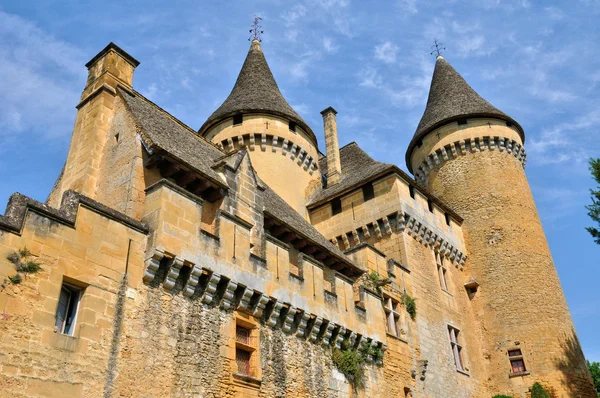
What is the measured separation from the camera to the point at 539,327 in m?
22.0

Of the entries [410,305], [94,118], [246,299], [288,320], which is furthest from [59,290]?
[410,305]

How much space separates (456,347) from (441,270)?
301 centimetres

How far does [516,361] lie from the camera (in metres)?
21.8

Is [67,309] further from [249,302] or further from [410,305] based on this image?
[410,305]

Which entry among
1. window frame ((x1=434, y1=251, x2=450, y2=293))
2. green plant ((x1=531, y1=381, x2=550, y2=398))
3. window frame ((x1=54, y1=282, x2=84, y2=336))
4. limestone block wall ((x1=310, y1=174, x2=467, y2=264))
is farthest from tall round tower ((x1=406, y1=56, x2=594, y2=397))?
window frame ((x1=54, y1=282, x2=84, y2=336))

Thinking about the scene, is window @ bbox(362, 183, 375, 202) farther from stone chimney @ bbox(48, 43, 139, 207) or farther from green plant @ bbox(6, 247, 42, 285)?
green plant @ bbox(6, 247, 42, 285)

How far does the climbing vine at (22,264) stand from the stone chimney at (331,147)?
16.7 meters

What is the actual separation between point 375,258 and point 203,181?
23.7 ft

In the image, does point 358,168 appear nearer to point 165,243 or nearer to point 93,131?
point 93,131

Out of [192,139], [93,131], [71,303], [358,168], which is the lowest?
[71,303]

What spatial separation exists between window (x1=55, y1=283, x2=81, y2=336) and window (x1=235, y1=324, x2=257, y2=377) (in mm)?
3447

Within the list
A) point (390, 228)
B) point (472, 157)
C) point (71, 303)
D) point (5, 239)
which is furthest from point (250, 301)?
point (472, 157)

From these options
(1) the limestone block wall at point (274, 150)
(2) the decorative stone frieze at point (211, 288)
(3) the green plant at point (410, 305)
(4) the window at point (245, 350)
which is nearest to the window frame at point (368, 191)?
(1) the limestone block wall at point (274, 150)

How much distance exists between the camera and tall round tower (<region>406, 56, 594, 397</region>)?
70.9 ft
